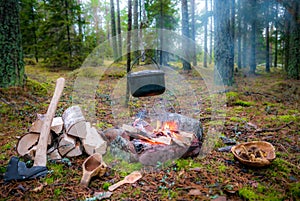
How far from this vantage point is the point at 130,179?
2172 mm

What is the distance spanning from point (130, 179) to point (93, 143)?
2.43ft

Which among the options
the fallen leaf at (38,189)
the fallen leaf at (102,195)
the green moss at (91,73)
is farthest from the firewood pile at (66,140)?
the green moss at (91,73)

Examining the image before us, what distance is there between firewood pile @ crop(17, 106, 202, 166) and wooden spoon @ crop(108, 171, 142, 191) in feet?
0.68

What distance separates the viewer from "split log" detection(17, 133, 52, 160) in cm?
253

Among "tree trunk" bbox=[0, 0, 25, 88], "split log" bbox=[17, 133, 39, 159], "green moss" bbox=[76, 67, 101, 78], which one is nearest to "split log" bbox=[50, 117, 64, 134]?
"split log" bbox=[17, 133, 39, 159]

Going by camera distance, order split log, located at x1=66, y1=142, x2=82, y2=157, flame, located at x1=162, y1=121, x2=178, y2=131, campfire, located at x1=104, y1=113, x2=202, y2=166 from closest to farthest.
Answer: campfire, located at x1=104, y1=113, x2=202, y2=166
split log, located at x1=66, y1=142, x2=82, y2=157
flame, located at x1=162, y1=121, x2=178, y2=131

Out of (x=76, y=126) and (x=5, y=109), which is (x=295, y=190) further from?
(x=5, y=109)

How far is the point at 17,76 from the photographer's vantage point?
4.58 m

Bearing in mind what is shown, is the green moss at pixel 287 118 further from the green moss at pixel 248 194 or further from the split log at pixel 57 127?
the split log at pixel 57 127

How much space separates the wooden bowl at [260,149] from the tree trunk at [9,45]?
14.9 ft

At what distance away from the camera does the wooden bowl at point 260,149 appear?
2.24 metres

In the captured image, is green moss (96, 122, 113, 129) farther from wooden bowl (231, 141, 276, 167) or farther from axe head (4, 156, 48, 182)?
wooden bowl (231, 141, 276, 167)

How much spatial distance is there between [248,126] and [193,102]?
6.32ft

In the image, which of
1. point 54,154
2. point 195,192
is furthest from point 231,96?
point 54,154
